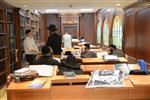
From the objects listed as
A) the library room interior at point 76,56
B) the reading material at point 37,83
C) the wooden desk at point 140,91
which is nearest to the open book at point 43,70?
the library room interior at point 76,56

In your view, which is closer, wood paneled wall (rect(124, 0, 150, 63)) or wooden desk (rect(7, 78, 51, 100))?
wooden desk (rect(7, 78, 51, 100))

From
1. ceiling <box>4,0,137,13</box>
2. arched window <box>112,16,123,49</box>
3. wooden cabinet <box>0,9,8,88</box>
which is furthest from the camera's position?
arched window <box>112,16,123,49</box>

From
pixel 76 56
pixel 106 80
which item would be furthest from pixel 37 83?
pixel 76 56

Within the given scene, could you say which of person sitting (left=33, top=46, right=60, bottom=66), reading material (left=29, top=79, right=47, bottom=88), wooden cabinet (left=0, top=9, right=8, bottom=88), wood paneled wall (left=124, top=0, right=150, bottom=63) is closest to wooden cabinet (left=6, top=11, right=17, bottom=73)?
wooden cabinet (left=0, top=9, right=8, bottom=88)

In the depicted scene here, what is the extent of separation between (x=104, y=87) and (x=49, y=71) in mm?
721

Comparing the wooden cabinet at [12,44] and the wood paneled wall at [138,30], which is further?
the wooden cabinet at [12,44]

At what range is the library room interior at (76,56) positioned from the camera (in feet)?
8.27

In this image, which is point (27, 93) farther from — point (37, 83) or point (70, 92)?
point (70, 92)

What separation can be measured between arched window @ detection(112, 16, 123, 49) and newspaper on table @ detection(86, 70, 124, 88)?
6107 mm

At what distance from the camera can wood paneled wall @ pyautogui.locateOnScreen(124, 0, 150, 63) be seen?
5613mm

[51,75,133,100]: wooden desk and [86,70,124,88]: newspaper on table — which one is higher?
[86,70,124,88]: newspaper on table

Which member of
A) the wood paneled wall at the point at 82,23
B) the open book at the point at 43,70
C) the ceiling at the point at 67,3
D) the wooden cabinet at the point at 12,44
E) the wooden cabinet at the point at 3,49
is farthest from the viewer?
the wood paneled wall at the point at 82,23

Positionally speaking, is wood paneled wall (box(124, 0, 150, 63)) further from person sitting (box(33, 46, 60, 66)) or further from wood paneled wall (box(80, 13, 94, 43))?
wood paneled wall (box(80, 13, 94, 43))

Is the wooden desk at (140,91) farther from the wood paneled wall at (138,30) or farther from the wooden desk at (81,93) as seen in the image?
the wood paneled wall at (138,30)
